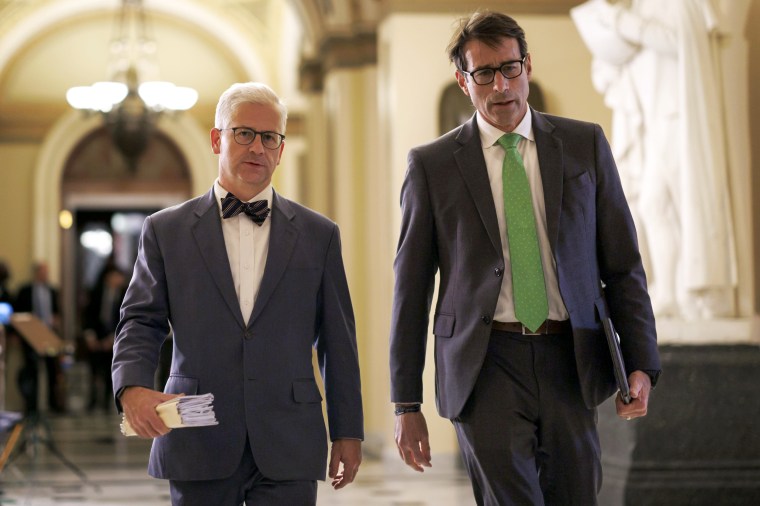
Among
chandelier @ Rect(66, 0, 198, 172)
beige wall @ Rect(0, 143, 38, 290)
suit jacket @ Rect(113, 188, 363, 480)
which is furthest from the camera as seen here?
beige wall @ Rect(0, 143, 38, 290)

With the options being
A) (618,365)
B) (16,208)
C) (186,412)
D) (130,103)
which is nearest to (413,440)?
(618,365)

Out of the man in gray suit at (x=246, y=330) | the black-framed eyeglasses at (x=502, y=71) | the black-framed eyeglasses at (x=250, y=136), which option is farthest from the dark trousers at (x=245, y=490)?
the black-framed eyeglasses at (x=502, y=71)

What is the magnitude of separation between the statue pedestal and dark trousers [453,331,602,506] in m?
3.21

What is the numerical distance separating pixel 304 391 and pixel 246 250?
0.37 metres

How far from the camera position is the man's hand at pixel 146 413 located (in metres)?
2.76

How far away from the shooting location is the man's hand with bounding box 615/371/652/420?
3.01m

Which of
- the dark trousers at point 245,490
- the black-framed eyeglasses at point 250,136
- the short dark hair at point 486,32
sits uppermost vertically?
the short dark hair at point 486,32

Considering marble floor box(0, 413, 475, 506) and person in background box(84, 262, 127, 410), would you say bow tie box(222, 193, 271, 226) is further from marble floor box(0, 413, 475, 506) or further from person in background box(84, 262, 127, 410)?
person in background box(84, 262, 127, 410)

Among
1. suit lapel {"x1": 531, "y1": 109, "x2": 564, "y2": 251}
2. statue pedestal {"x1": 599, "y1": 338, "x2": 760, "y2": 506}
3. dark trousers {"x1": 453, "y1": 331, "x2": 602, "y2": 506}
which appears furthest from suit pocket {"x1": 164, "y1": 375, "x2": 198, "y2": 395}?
statue pedestal {"x1": 599, "y1": 338, "x2": 760, "y2": 506}

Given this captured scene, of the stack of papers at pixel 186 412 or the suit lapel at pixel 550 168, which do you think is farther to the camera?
the suit lapel at pixel 550 168

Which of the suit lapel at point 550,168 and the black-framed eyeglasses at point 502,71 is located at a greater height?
the black-framed eyeglasses at point 502,71

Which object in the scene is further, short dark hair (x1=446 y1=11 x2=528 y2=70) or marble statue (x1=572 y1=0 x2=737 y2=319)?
marble statue (x1=572 y1=0 x2=737 y2=319)

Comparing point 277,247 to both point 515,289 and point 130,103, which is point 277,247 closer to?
point 515,289

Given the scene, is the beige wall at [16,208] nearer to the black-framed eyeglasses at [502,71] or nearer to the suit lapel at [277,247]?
the suit lapel at [277,247]
